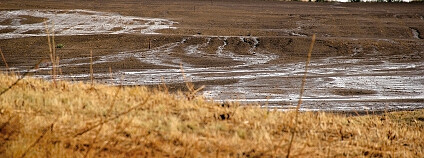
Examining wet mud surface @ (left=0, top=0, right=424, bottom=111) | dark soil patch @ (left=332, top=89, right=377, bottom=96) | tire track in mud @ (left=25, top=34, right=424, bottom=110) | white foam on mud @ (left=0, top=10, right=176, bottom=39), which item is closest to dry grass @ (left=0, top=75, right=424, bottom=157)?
wet mud surface @ (left=0, top=0, right=424, bottom=111)

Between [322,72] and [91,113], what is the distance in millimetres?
15912

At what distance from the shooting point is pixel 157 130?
4551 millimetres

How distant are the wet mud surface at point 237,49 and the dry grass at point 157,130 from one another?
112 cm

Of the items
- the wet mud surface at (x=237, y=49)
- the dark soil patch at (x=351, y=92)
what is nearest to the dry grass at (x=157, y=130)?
the wet mud surface at (x=237, y=49)

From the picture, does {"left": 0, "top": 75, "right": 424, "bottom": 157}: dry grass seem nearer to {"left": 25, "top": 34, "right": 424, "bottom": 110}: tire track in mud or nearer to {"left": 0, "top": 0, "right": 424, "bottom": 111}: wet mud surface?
{"left": 0, "top": 0, "right": 424, "bottom": 111}: wet mud surface

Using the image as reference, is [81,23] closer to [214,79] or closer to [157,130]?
[214,79]

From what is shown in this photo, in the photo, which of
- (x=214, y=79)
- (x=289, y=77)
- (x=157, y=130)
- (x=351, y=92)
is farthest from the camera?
(x=289, y=77)

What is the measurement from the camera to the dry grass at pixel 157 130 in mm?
4152

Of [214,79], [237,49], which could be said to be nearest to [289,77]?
[214,79]

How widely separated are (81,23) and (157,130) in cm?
2938

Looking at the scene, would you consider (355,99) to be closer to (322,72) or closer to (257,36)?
(322,72)

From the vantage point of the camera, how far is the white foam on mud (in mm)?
29156

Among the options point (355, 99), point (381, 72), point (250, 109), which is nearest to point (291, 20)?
point (381, 72)

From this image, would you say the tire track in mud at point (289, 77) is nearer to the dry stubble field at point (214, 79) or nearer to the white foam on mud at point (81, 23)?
the dry stubble field at point (214, 79)
